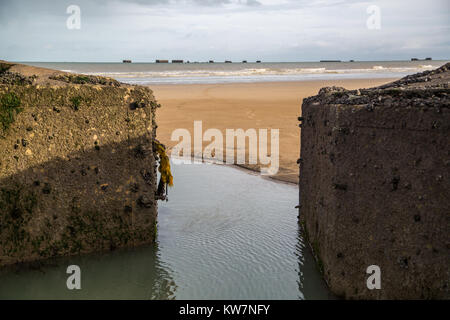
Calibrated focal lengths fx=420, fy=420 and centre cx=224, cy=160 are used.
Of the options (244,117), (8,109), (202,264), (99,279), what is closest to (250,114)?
(244,117)

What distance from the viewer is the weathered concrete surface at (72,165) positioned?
5.48 m

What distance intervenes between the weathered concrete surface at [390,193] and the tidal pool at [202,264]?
2.63 feet

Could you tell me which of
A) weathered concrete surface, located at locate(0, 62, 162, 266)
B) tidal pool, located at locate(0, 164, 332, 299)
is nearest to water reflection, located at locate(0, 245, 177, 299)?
tidal pool, located at locate(0, 164, 332, 299)

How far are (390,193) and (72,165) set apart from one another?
404 cm

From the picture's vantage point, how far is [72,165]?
573 cm

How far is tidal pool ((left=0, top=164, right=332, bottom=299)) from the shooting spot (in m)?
5.07

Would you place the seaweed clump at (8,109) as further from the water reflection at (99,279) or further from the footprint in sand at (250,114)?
the footprint in sand at (250,114)

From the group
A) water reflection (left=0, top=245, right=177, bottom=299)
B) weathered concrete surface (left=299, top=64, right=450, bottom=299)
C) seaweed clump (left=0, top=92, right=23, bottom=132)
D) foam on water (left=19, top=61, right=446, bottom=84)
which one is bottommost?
water reflection (left=0, top=245, right=177, bottom=299)

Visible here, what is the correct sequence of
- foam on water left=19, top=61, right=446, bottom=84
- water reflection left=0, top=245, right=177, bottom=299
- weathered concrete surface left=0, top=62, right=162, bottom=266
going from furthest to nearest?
foam on water left=19, top=61, right=446, bottom=84, weathered concrete surface left=0, top=62, right=162, bottom=266, water reflection left=0, top=245, right=177, bottom=299

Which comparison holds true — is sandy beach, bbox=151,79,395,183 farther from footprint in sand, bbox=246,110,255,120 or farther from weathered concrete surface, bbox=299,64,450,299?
weathered concrete surface, bbox=299,64,450,299

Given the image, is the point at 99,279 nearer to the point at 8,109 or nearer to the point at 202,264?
the point at 202,264

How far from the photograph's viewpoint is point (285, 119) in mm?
18578

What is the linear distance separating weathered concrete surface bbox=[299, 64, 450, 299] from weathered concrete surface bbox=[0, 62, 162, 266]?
8.90ft
